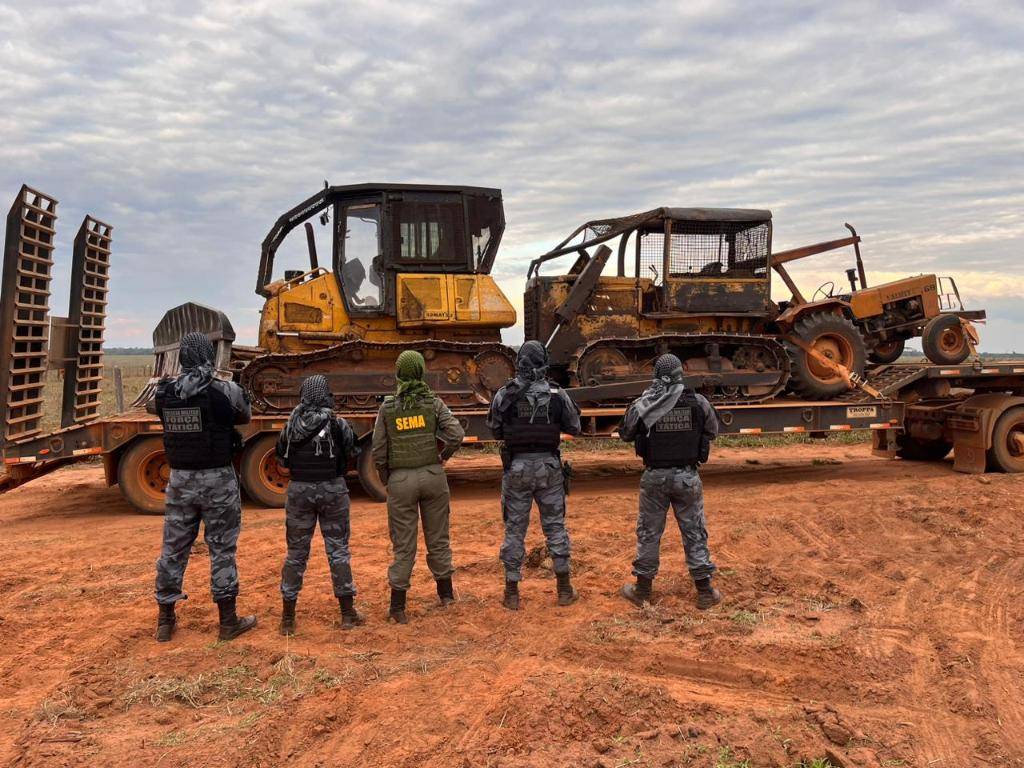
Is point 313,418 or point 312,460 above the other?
point 313,418

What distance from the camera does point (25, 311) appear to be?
9.42 metres

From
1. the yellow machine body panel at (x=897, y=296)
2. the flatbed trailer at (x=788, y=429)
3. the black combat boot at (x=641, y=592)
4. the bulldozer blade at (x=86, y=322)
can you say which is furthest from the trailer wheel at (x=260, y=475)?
the yellow machine body panel at (x=897, y=296)

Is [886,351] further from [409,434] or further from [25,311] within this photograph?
[25,311]

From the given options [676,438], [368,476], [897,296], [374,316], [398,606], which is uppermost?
[897,296]

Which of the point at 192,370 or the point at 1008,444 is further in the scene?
the point at 1008,444

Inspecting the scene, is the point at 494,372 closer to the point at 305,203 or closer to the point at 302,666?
the point at 305,203

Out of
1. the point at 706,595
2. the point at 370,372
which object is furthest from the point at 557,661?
the point at 370,372

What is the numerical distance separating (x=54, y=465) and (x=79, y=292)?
7.51 ft

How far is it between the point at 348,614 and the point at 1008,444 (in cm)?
1059

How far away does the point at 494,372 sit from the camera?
35.2 ft

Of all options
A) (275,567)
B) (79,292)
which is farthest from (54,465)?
(275,567)

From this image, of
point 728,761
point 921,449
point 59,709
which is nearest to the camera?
point 728,761

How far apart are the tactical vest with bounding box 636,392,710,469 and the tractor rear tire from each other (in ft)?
20.2

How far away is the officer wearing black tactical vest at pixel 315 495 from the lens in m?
5.56
